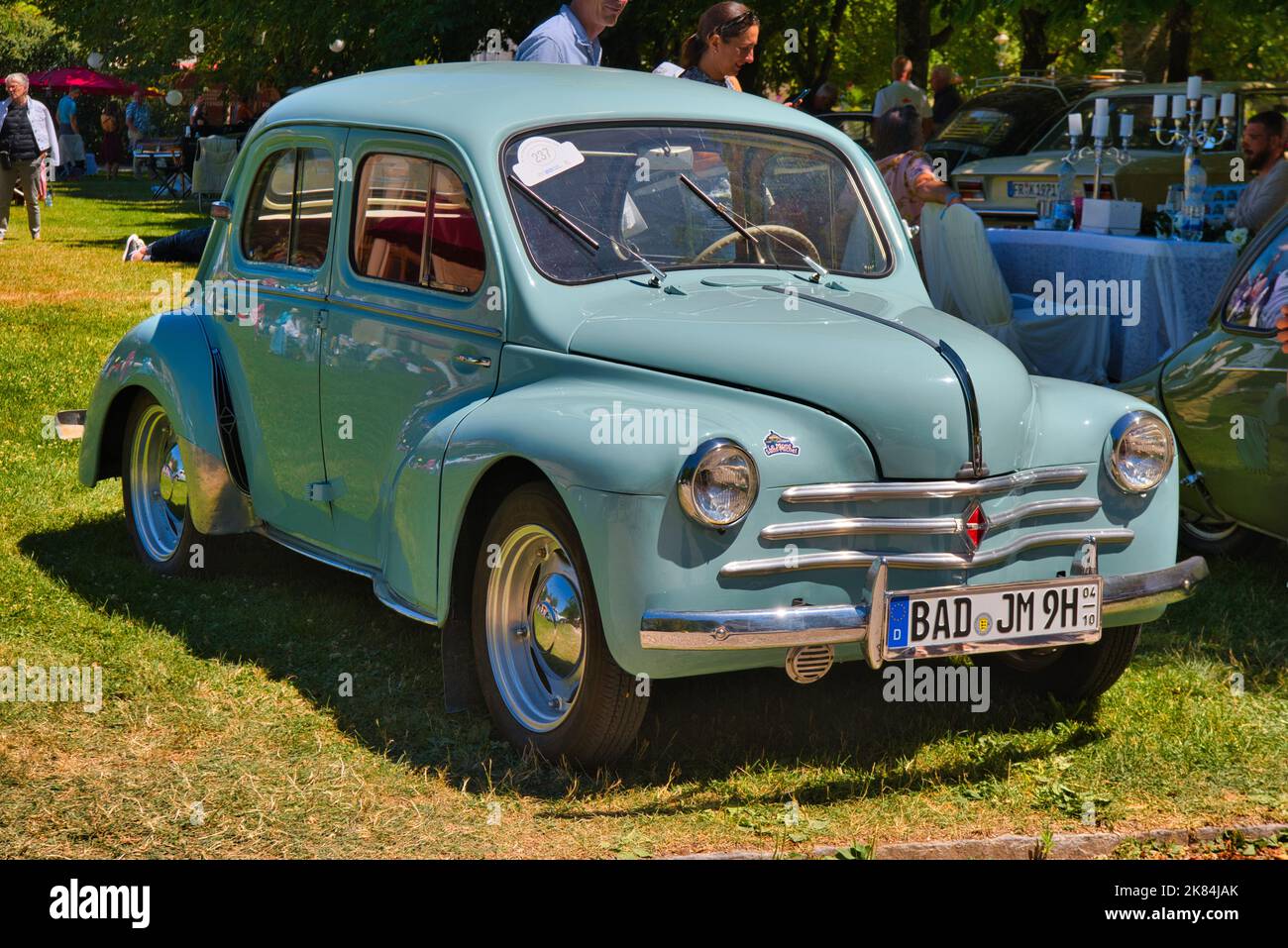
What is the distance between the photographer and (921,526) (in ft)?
14.4

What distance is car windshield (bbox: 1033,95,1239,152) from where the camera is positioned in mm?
14557

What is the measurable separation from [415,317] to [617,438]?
1.23m

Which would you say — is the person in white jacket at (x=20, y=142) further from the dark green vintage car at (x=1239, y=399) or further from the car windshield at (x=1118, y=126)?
the dark green vintage car at (x=1239, y=399)

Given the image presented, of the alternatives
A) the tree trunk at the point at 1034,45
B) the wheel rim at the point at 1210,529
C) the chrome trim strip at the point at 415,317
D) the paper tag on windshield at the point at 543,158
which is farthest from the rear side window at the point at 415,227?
the tree trunk at the point at 1034,45

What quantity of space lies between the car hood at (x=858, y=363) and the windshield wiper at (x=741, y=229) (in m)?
0.48

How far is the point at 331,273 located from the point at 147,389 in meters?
1.34

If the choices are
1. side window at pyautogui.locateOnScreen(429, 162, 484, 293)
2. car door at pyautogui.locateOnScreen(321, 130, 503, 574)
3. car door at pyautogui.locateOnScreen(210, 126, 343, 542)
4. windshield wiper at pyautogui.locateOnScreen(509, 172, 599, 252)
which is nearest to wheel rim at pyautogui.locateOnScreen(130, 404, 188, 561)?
car door at pyautogui.locateOnScreen(210, 126, 343, 542)

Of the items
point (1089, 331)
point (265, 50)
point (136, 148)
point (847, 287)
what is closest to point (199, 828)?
point (847, 287)

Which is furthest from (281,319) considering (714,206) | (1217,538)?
(1217,538)

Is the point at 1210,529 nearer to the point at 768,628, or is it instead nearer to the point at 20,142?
the point at 768,628

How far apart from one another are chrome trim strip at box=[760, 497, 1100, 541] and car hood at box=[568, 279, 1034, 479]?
122mm

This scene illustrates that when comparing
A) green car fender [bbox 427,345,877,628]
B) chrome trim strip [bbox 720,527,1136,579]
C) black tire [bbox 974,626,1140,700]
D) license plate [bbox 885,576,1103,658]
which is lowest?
black tire [bbox 974,626,1140,700]

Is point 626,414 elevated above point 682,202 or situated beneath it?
situated beneath

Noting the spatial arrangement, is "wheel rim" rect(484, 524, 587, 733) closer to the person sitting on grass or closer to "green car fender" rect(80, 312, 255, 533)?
"green car fender" rect(80, 312, 255, 533)
